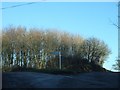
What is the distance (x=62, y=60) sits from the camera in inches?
1560

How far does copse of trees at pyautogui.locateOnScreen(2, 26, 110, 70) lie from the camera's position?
129 feet

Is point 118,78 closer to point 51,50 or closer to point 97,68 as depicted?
point 97,68

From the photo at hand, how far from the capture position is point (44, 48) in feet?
141

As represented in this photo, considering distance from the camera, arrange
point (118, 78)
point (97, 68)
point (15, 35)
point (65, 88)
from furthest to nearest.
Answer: point (15, 35) < point (97, 68) < point (118, 78) < point (65, 88)

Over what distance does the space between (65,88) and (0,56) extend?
22.4m

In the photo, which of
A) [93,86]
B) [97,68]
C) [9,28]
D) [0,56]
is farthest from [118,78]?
[9,28]

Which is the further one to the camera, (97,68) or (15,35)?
(15,35)

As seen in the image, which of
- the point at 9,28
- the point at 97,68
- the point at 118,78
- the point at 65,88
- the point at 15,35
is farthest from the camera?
the point at 15,35

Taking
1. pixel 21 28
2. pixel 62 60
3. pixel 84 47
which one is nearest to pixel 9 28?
pixel 21 28

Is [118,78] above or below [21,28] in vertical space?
below

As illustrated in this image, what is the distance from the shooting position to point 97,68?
113 ft

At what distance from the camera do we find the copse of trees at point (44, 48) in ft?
129

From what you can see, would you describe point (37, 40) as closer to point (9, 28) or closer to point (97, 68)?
point (9, 28)

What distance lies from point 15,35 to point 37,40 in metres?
2.91
